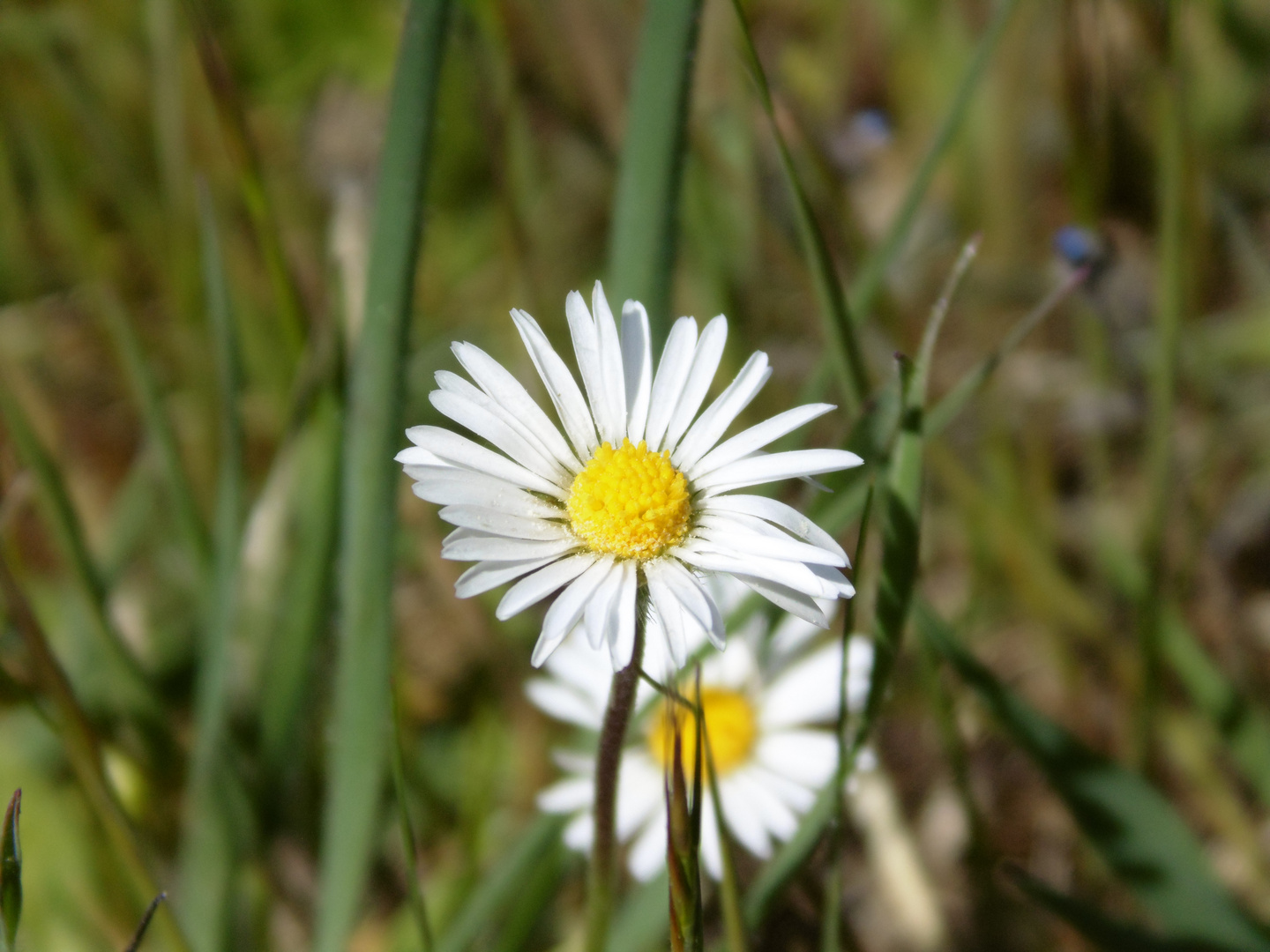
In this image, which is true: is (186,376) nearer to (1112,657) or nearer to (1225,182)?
(1112,657)

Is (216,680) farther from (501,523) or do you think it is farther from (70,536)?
(501,523)

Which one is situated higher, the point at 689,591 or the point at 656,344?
the point at 656,344

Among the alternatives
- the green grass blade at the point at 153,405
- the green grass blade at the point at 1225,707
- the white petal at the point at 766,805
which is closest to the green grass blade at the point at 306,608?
the green grass blade at the point at 153,405

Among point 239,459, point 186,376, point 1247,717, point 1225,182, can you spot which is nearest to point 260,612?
point 239,459

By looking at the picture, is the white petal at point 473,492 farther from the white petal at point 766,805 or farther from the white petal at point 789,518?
the white petal at point 766,805

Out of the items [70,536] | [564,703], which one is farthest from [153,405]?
[564,703]

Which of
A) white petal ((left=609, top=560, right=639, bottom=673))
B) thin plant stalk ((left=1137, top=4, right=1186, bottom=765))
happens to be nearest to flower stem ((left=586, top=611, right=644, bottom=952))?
white petal ((left=609, top=560, right=639, bottom=673))
